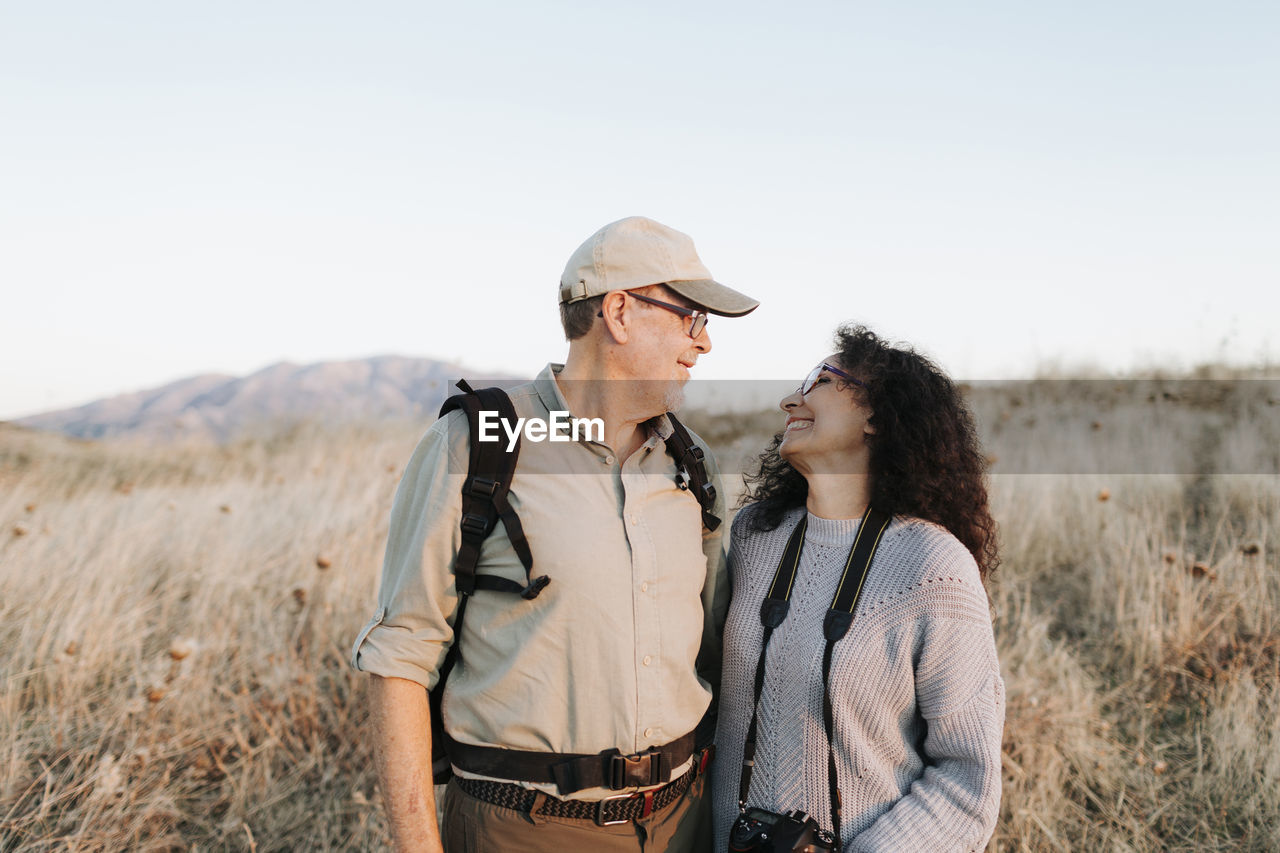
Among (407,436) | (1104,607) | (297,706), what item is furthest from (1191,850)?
(407,436)

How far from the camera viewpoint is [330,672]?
14.1ft

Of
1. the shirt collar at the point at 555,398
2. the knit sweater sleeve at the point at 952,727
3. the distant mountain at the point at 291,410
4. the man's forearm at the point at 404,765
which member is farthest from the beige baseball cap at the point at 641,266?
the distant mountain at the point at 291,410

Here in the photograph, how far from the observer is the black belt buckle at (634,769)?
1.94m

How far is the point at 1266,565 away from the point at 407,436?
26.5 ft

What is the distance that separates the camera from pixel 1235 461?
7.36 metres

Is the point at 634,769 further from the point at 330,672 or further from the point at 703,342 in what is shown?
the point at 330,672

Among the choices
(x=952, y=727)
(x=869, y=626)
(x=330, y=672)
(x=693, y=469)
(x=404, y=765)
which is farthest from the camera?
(x=330, y=672)

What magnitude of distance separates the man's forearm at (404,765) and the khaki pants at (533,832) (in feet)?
0.26

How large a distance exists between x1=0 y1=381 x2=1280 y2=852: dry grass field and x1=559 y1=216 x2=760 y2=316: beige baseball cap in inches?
105

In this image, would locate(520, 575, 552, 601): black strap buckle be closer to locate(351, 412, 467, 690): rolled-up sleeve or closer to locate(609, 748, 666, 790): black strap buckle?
locate(351, 412, 467, 690): rolled-up sleeve

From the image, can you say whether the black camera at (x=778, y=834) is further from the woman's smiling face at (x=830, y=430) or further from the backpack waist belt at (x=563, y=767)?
the woman's smiling face at (x=830, y=430)

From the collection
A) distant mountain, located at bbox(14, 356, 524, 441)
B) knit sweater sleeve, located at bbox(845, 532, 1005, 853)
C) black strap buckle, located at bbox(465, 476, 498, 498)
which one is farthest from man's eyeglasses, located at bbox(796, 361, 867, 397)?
distant mountain, located at bbox(14, 356, 524, 441)

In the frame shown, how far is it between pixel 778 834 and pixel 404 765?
901mm

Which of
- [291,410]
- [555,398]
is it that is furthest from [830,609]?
Answer: [291,410]
